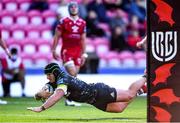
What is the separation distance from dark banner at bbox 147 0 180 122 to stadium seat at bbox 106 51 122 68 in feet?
43.8

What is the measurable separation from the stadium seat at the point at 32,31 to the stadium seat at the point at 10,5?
3.38 feet

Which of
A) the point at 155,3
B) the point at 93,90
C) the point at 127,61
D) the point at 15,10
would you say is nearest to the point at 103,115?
the point at 93,90

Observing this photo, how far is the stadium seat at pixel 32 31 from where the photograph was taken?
23.2m

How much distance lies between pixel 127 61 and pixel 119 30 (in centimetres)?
104

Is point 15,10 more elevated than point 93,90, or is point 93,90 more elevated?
point 15,10

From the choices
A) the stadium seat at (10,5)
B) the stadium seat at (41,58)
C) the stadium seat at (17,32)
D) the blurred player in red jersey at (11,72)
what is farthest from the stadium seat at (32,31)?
the blurred player in red jersey at (11,72)

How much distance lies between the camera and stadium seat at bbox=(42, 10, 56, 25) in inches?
928

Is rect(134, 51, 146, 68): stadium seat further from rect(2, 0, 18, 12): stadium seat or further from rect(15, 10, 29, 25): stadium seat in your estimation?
rect(2, 0, 18, 12): stadium seat

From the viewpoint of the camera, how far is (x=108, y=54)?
2255cm

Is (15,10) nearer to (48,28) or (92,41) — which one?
(48,28)

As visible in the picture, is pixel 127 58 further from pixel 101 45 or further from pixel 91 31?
pixel 91 31

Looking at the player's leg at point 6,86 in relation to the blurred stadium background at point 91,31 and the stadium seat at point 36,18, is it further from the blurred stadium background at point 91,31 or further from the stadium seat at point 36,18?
the stadium seat at point 36,18

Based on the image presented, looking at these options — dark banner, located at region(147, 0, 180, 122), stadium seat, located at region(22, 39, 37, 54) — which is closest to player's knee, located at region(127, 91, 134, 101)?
dark banner, located at region(147, 0, 180, 122)

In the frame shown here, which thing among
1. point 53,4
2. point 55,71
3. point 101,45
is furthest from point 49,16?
point 55,71
